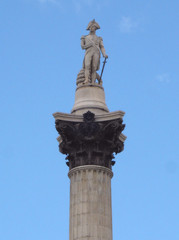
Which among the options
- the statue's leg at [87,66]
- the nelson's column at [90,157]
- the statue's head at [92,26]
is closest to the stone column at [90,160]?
the nelson's column at [90,157]

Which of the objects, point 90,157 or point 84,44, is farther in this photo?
point 84,44

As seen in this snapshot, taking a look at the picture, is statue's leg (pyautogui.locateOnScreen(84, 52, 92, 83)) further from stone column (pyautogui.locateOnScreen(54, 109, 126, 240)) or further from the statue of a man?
stone column (pyautogui.locateOnScreen(54, 109, 126, 240))

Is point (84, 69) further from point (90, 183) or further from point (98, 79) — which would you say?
point (90, 183)

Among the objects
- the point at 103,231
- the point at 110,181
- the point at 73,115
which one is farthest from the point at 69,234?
the point at 73,115

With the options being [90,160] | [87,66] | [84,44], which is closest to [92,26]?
[84,44]

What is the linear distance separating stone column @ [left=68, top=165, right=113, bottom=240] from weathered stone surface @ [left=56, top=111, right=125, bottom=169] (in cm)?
58

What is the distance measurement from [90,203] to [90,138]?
3794 millimetres

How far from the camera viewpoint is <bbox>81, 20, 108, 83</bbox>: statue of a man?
37.3m

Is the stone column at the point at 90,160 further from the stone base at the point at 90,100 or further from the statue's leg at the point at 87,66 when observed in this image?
the statue's leg at the point at 87,66

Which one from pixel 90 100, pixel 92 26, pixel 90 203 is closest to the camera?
pixel 90 203

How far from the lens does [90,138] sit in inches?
1328

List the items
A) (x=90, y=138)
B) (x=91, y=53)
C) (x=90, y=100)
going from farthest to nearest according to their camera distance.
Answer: (x=91, y=53)
(x=90, y=100)
(x=90, y=138)

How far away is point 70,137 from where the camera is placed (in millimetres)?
34375

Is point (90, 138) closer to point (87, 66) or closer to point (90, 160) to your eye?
point (90, 160)
